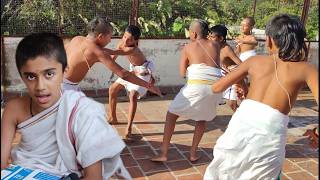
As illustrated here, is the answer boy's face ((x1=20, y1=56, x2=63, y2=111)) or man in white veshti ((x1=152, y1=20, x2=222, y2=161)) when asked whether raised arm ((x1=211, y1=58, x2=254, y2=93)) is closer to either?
man in white veshti ((x1=152, y1=20, x2=222, y2=161))

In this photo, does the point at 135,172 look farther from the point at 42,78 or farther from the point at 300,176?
the point at 42,78

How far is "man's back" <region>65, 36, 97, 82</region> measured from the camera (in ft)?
13.9

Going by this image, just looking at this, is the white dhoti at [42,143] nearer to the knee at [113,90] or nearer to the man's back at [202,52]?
the man's back at [202,52]

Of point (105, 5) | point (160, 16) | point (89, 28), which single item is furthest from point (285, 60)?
point (160, 16)

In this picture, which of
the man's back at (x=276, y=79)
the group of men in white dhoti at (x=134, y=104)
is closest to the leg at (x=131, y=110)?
the group of men in white dhoti at (x=134, y=104)

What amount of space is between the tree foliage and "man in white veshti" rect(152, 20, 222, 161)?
2786mm

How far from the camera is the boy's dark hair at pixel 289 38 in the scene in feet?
9.10

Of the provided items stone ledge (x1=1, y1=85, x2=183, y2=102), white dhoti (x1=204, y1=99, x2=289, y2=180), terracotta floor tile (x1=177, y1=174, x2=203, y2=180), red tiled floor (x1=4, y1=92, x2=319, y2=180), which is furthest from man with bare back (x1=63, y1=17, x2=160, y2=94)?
stone ledge (x1=1, y1=85, x2=183, y2=102)

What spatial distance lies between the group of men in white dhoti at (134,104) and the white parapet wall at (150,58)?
1498 mm

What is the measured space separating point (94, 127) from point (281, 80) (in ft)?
4.90

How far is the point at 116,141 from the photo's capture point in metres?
1.99

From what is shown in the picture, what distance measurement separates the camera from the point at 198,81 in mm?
4258

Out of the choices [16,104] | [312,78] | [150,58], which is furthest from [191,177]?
[150,58]

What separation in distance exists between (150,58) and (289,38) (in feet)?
14.5
